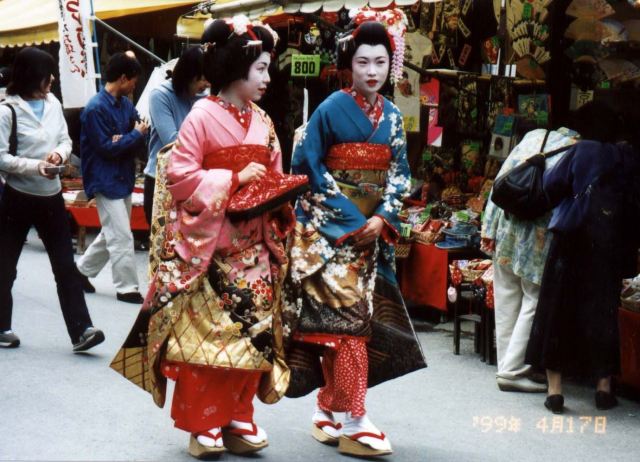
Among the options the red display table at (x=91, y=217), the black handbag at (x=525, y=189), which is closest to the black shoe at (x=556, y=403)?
the black handbag at (x=525, y=189)

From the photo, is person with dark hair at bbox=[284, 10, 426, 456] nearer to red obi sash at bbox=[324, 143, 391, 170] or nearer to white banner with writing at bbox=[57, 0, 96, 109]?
red obi sash at bbox=[324, 143, 391, 170]

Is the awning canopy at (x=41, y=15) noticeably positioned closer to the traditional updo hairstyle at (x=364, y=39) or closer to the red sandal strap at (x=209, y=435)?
the traditional updo hairstyle at (x=364, y=39)

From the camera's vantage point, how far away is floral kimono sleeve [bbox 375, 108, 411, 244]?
17.7 feet

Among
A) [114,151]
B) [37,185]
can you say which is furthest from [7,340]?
[114,151]

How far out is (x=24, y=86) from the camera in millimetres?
7133

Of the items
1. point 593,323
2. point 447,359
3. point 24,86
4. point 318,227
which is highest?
point 24,86

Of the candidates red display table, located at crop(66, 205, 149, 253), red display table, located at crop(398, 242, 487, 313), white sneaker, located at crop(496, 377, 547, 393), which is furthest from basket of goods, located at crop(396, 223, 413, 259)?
red display table, located at crop(66, 205, 149, 253)

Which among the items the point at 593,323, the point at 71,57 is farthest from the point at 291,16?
the point at 593,323

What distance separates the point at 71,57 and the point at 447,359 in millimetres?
5019

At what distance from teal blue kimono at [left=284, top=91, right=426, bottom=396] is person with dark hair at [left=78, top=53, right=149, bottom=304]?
377 centimetres

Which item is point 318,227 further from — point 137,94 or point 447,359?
point 137,94

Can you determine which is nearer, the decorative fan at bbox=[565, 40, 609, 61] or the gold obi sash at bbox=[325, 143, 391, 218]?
the gold obi sash at bbox=[325, 143, 391, 218]

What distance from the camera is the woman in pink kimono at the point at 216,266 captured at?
16.1 ft
